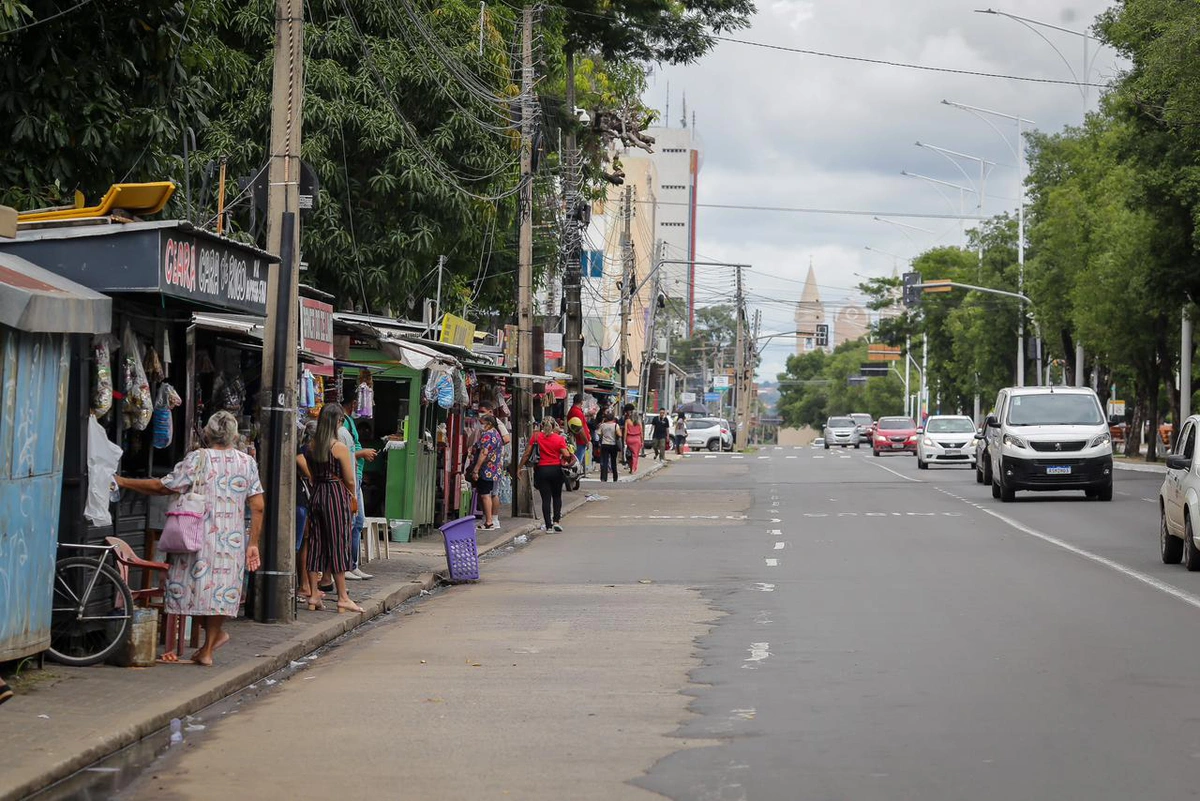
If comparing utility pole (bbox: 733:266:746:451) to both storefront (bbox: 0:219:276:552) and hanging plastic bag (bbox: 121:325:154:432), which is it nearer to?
storefront (bbox: 0:219:276:552)

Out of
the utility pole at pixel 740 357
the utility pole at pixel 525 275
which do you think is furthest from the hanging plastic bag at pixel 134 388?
the utility pole at pixel 740 357

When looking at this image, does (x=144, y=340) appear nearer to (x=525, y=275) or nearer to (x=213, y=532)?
(x=213, y=532)

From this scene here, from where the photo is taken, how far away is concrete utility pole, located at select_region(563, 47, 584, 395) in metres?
36.8

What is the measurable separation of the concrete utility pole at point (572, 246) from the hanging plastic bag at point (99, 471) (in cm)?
2586

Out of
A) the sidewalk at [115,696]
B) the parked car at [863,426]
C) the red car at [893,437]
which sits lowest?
the sidewalk at [115,696]

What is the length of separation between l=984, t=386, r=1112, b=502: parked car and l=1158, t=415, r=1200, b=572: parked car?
12.1 m

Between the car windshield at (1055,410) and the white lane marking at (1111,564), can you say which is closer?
the white lane marking at (1111,564)

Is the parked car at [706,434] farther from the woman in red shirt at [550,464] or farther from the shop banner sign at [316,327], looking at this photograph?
the shop banner sign at [316,327]

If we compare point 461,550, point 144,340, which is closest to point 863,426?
point 461,550

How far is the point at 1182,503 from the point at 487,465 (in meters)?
10.3

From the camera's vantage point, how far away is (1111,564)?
18969mm

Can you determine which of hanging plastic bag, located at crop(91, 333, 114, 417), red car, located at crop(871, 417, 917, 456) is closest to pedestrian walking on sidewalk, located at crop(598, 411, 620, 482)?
red car, located at crop(871, 417, 917, 456)

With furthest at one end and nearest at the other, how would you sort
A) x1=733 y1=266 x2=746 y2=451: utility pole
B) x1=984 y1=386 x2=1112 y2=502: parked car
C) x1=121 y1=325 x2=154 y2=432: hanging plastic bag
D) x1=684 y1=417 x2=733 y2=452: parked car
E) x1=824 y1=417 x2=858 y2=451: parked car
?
1. x1=824 y1=417 x2=858 y2=451: parked car
2. x1=733 y1=266 x2=746 y2=451: utility pole
3. x1=684 y1=417 x2=733 y2=452: parked car
4. x1=984 y1=386 x2=1112 y2=502: parked car
5. x1=121 y1=325 x2=154 y2=432: hanging plastic bag

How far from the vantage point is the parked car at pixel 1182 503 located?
58.0ft
